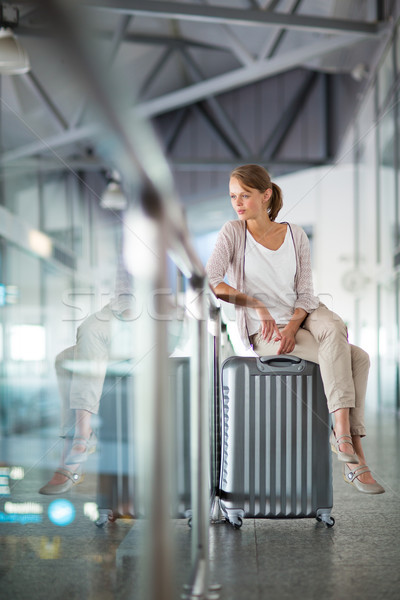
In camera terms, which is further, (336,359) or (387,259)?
(387,259)

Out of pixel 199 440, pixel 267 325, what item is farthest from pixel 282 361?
pixel 199 440

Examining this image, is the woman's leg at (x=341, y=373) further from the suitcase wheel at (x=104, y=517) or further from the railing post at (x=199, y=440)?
the suitcase wheel at (x=104, y=517)

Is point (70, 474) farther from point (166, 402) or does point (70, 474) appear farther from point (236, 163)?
point (236, 163)

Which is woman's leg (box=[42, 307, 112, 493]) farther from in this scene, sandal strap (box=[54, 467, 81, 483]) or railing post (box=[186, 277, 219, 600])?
railing post (box=[186, 277, 219, 600])

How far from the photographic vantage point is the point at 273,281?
1.72 metres

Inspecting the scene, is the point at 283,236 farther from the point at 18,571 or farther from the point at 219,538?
the point at 18,571

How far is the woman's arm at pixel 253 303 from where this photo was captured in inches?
66.0

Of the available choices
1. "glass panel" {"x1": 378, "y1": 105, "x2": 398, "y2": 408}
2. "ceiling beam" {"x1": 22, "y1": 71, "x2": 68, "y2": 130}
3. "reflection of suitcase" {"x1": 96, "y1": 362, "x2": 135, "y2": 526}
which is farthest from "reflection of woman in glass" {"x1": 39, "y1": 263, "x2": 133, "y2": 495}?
"ceiling beam" {"x1": 22, "y1": 71, "x2": 68, "y2": 130}

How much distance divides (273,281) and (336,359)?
28cm

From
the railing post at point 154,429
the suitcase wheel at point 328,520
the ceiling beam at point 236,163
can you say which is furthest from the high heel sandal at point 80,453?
the ceiling beam at point 236,163

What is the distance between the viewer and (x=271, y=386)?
1732 mm

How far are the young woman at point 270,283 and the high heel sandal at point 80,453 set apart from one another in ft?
1.78

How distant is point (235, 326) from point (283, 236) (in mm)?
300

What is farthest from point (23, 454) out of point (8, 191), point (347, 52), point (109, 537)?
point (347, 52)
